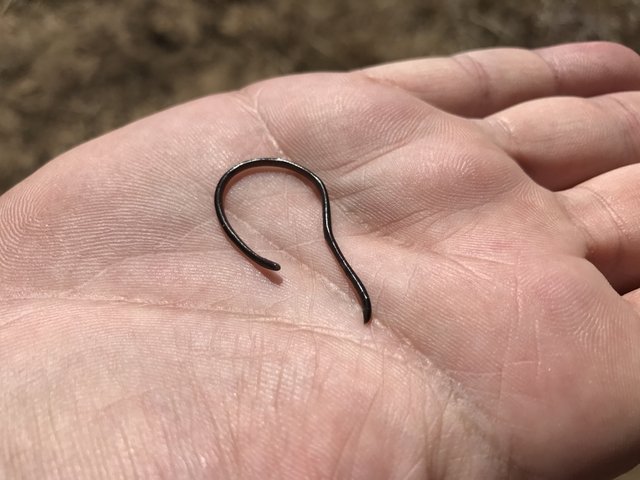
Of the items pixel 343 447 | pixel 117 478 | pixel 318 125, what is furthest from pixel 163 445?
pixel 318 125

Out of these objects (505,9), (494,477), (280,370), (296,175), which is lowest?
(494,477)

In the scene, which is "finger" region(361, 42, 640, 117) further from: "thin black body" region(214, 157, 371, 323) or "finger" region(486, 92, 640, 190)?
"thin black body" region(214, 157, 371, 323)

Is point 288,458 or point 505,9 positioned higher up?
point 505,9

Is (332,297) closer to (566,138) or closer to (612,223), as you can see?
(612,223)

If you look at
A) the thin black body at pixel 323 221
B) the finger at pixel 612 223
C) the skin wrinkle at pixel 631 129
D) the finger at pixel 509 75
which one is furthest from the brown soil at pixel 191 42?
the finger at pixel 612 223

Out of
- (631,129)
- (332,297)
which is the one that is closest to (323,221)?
(332,297)

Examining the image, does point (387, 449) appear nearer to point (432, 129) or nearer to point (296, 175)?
point (296, 175)

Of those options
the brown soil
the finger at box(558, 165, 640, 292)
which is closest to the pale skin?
→ the finger at box(558, 165, 640, 292)
